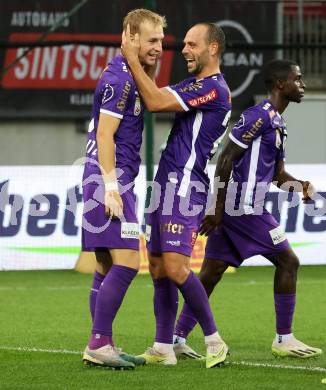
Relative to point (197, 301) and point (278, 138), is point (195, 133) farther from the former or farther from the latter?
point (197, 301)

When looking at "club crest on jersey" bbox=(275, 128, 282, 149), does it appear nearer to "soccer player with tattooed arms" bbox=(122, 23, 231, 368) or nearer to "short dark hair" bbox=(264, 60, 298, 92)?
"short dark hair" bbox=(264, 60, 298, 92)

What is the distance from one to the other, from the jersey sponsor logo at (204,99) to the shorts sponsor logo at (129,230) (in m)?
0.86

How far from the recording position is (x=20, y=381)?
7.22 m

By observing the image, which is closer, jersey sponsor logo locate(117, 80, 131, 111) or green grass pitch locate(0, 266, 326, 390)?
green grass pitch locate(0, 266, 326, 390)

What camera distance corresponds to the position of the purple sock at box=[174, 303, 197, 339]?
846cm

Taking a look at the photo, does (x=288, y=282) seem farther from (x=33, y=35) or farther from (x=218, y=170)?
(x=33, y=35)

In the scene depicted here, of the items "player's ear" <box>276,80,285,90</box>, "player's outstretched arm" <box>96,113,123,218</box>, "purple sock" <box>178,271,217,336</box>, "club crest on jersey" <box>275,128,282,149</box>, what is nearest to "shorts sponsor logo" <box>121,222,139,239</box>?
"player's outstretched arm" <box>96,113,123,218</box>

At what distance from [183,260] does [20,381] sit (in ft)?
4.22

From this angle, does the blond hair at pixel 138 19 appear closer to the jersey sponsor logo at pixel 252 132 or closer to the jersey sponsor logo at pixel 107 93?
the jersey sponsor logo at pixel 107 93

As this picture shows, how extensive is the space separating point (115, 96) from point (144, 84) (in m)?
0.20

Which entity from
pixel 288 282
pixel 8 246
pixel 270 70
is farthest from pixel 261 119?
pixel 8 246

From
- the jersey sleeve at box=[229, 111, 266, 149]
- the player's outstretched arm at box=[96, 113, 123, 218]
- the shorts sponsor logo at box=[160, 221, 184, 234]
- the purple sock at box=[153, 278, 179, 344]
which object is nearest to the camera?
the player's outstretched arm at box=[96, 113, 123, 218]

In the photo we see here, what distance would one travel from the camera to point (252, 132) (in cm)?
841

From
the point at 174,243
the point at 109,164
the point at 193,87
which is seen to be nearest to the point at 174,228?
the point at 174,243
